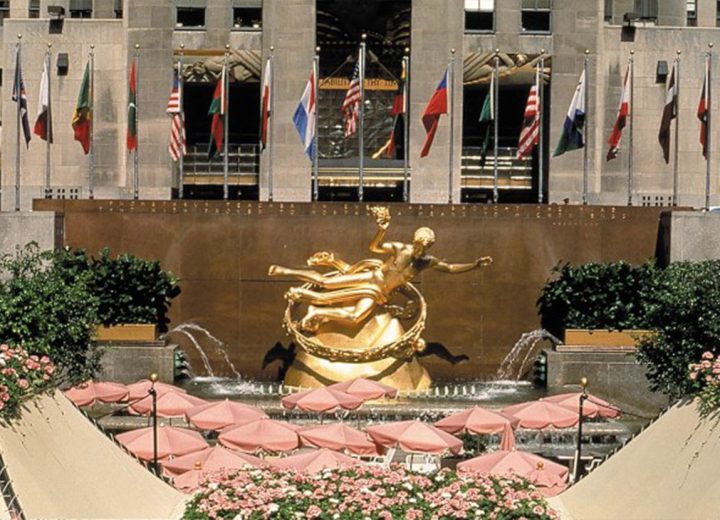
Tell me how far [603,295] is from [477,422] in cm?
1030

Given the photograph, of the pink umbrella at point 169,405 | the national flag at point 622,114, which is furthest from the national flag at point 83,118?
the national flag at point 622,114

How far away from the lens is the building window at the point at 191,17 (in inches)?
2106

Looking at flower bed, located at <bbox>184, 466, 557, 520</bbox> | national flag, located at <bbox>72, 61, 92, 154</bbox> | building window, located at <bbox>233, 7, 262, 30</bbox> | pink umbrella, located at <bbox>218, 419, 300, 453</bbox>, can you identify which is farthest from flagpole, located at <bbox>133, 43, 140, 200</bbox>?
flower bed, located at <bbox>184, 466, 557, 520</bbox>

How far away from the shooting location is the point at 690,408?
1995 cm

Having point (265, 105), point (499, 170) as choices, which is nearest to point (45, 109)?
point (265, 105)

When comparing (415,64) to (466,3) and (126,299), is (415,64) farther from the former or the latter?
(126,299)

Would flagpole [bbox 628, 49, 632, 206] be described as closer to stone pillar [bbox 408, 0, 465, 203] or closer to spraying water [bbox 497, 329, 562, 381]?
stone pillar [bbox 408, 0, 465, 203]

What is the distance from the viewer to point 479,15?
2136 inches

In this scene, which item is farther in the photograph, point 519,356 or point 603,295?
point 519,356

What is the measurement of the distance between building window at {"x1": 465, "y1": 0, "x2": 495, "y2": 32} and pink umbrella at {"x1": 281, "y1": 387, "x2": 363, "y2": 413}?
2317 centimetres

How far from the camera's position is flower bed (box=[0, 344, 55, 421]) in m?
18.8

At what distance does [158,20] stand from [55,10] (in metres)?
3.49

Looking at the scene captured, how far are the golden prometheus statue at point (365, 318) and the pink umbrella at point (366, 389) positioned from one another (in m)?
2.73

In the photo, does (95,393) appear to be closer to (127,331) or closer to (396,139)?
(127,331)
